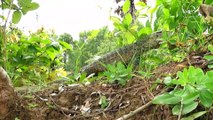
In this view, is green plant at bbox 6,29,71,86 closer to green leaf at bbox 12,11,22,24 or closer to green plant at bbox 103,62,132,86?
green leaf at bbox 12,11,22,24

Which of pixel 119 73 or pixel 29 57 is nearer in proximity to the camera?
pixel 119 73

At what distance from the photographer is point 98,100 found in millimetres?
1485

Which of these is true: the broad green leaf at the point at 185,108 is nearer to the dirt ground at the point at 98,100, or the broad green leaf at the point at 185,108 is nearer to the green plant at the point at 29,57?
the dirt ground at the point at 98,100

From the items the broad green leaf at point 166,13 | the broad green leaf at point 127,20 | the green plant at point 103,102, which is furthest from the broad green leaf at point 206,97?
the broad green leaf at point 127,20

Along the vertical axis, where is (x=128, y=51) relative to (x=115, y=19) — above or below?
below

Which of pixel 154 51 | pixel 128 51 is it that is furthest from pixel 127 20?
pixel 128 51

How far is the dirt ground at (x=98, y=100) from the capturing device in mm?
1171

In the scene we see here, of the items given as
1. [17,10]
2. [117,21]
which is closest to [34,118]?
[17,10]

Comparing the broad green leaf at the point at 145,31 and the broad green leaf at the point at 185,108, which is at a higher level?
the broad green leaf at the point at 145,31

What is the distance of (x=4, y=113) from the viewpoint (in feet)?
4.58

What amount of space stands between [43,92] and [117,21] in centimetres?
62

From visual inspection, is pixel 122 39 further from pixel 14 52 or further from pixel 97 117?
pixel 97 117

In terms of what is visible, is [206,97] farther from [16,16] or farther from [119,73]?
[16,16]

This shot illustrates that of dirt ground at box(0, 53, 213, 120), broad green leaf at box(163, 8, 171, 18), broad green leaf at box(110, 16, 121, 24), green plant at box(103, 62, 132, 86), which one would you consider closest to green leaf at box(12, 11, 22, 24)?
dirt ground at box(0, 53, 213, 120)
